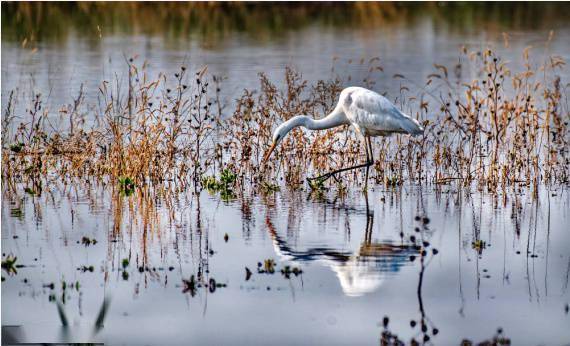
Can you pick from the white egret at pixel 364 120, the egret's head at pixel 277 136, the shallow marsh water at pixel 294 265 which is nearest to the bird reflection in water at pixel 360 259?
the shallow marsh water at pixel 294 265

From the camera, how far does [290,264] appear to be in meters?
9.19

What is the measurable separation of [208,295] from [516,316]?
2.02m

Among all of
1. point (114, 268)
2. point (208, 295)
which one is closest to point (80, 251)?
point (114, 268)

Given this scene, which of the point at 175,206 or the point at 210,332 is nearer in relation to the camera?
the point at 210,332

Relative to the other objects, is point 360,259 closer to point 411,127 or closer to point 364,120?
point 411,127

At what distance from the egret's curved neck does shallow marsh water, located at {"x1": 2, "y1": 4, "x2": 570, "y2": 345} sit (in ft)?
2.97

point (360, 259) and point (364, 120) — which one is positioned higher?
point (364, 120)

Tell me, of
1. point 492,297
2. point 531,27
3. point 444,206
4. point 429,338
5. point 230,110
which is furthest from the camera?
point 531,27

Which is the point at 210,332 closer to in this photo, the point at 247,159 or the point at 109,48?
the point at 247,159

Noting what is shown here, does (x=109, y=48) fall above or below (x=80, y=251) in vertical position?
above

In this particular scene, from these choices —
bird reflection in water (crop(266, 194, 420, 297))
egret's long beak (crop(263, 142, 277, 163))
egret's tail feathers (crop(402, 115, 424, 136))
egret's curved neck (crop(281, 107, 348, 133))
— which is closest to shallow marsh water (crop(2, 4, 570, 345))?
bird reflection in water (crop(266, 194, 420, 297))

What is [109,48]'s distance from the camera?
92.8ft

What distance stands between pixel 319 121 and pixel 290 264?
14.1 feet

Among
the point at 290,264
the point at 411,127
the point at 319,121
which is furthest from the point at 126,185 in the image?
the point at 290,264
